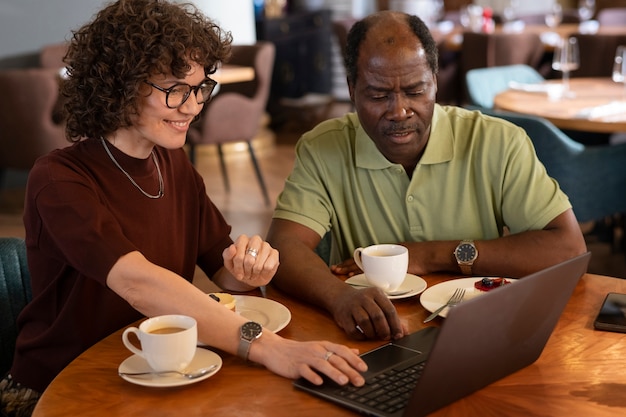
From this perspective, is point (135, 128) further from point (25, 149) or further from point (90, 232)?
point (25, 149)

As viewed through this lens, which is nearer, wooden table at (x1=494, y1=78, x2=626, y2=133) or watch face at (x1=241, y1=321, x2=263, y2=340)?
watch face at (x1=241, y1=321, x2=263, y2=340)

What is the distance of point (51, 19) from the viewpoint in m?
6.94

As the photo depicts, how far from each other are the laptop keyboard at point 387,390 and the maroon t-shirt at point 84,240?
397mm

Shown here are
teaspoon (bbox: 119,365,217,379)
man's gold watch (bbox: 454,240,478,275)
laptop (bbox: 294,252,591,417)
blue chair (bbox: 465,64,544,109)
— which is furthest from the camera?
blue chair (bbox: 465,64,544,109)

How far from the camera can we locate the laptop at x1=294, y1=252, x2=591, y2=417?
3.97 ft

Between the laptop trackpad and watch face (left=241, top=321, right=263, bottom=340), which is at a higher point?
watch face (left=241, top=321, right=263, bottom=340)

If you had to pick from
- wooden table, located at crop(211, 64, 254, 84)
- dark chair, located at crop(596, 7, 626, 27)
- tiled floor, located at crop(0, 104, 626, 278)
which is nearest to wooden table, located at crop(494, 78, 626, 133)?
tiled floor, located at crop(0, 104, 626, 278)

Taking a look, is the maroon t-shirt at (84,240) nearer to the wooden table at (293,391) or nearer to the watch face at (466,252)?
the wooden table at (293,391)


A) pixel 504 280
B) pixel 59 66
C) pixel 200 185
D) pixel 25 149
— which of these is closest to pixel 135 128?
pixel 200 185

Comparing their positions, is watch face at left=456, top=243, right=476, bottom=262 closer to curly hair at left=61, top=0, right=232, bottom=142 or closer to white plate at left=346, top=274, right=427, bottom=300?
white plate at left=346, top=274, right=427, bottom=300

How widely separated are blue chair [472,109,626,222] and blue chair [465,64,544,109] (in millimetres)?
844

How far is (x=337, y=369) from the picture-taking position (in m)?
1.42

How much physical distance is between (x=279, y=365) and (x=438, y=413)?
0.93 feet

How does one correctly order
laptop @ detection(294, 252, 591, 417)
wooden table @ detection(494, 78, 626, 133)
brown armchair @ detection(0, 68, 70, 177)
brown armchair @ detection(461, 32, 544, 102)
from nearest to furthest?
laptop @ detection(294, 252, 591, 417) < wooden table @ detection(494, 78, 626, 133) < brown armchair @ detection(0, 68, 70, 177) < brown armchair @ detection(461, 32, 544, 102)
